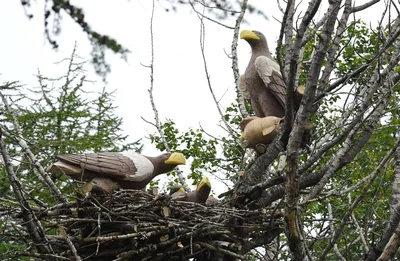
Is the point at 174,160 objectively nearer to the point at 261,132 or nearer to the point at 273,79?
the point at 261,132

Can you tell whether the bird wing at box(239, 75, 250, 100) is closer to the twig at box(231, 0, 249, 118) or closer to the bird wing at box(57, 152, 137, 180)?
the twig at box(231, 0, 249, 118)

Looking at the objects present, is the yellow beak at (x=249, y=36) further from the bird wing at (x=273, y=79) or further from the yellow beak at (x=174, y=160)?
the yellow beak at (x=174, y=160)

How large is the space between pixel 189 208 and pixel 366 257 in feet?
4.82

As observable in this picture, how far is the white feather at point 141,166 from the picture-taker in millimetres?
6520

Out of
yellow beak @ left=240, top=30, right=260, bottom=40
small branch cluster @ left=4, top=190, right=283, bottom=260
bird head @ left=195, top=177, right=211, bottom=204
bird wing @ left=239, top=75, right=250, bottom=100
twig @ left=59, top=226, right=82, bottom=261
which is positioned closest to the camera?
twig @ left=59, top=226, right=82, bottom=261

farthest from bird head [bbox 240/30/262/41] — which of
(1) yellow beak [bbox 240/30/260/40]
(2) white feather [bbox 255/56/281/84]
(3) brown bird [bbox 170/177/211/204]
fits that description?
(3) brown bird [bbox 170/177/211/204]

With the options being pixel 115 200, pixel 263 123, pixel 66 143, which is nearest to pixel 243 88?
pixel 263 123

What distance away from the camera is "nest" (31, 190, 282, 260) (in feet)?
19.0

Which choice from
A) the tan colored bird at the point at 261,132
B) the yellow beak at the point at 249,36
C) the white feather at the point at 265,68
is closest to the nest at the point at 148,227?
the tan colored bird at the point at 261,132

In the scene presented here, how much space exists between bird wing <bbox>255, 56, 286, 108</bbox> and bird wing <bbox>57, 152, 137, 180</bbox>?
4.36ft

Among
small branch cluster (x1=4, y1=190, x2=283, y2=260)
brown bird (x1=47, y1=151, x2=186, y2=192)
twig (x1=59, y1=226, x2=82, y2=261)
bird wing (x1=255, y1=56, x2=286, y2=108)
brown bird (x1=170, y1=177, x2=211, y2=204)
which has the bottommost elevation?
twig (x1=59, y1=226, x2=82, y2=261)

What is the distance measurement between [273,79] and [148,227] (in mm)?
1708

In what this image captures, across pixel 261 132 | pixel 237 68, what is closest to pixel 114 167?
pixel 261 132

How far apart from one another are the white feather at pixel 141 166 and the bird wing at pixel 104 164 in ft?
0.12
